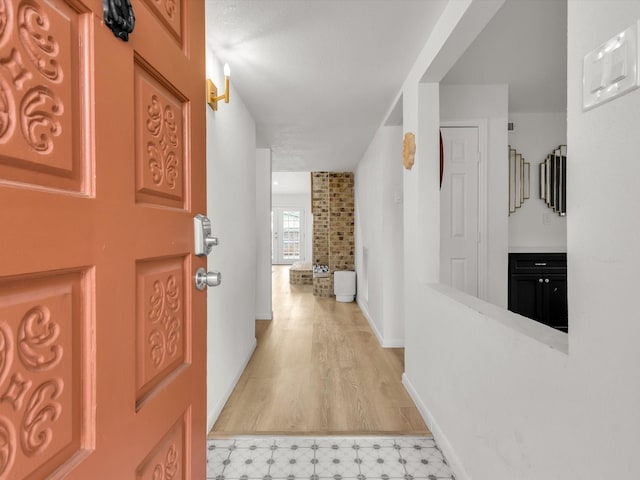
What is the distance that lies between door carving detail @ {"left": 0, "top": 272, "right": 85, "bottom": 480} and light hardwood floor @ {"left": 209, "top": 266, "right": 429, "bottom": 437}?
1745 mm

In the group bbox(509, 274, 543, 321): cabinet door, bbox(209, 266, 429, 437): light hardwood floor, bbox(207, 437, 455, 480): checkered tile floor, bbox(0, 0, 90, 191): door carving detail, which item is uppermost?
bbox(0, 0, 90, 191): door carving detail

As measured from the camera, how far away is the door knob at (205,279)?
35.7 inches

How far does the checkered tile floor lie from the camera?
A: 168cm

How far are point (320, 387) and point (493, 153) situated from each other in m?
2.26

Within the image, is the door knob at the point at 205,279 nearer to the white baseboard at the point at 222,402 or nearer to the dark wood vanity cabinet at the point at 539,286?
the white baseboard at the point at 222,402

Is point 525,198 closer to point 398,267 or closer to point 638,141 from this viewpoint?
point 398,267

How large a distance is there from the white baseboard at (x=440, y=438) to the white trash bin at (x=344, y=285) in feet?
10.8

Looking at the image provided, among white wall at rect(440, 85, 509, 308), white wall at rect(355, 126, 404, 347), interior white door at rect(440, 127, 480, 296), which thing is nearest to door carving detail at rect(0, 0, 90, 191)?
interior white door at rect(440, 127, 480, 296)

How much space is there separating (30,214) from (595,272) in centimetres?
109

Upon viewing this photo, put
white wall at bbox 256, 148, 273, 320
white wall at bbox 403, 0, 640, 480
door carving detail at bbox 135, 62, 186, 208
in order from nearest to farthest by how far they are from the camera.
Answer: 1. door carving detail at bbox 135, 62, 186, 208
2. white wall at bbox 403, 0, 640, 480
3. white wall at bbox 256, 148, 273, 320

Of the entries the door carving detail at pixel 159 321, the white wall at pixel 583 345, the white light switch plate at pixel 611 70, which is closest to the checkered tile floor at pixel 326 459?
the white wall at pixel 583 345

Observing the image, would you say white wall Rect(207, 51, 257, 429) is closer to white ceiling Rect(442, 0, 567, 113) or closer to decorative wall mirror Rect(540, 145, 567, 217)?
white ceiling Rect(442, 0, 567, 113)

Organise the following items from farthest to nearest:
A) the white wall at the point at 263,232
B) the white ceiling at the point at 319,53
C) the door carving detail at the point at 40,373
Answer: the white wall at the point at 263,232 < the white ceiling at the point at 319,53 < the door carving detail at the point at 40,373

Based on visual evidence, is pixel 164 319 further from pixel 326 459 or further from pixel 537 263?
pixel 537 263
